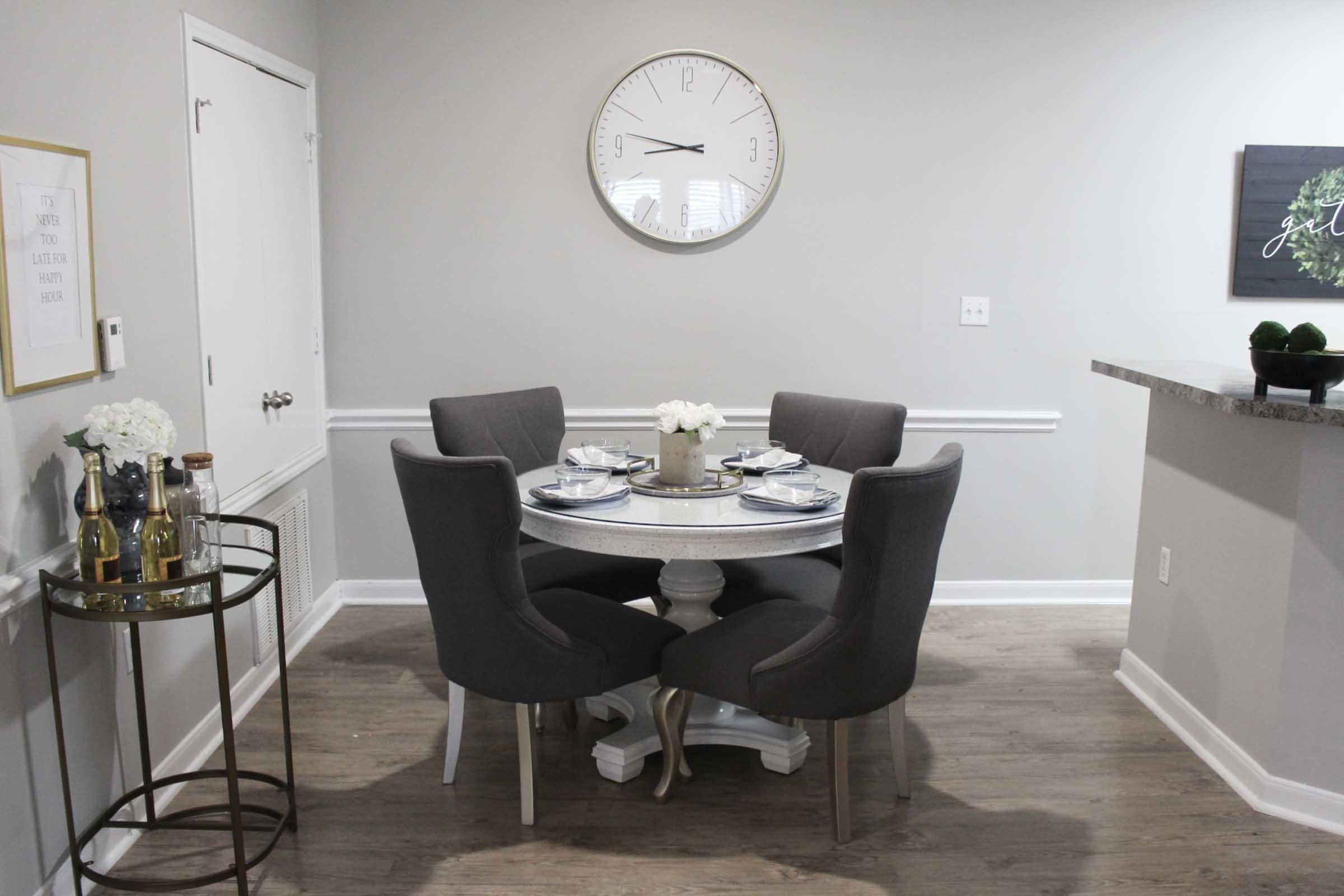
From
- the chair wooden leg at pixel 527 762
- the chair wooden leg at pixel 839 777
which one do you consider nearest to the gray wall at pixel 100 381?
the chair wooden leg at pixel 527 762

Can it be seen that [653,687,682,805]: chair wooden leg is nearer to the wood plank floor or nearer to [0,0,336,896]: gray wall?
the wood plank floor

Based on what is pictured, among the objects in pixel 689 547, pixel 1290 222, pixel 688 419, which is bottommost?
pixel 689 547

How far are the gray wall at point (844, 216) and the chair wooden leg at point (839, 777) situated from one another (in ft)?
6.07

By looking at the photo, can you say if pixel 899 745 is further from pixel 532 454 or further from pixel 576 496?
pixel 532 454

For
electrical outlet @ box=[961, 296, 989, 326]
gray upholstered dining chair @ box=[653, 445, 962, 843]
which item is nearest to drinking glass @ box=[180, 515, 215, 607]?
gray upholstered dining chair @ box=[653, 445, 962, 843]

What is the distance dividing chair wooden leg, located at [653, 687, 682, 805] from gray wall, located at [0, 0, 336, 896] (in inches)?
49.2

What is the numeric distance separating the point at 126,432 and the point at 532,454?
5.31ft

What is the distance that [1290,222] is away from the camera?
4062 mm

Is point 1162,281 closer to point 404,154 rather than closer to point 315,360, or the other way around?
point 404,154

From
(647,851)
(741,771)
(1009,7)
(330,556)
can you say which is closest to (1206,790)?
(741,771)

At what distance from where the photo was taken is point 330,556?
165 inches

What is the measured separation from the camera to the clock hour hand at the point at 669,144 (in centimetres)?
397

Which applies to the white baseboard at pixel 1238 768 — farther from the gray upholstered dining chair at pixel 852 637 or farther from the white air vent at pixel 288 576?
the white air vent at pixel 288 576

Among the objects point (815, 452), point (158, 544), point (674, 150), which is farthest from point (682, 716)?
point (674, 150)
